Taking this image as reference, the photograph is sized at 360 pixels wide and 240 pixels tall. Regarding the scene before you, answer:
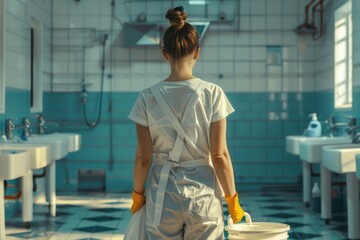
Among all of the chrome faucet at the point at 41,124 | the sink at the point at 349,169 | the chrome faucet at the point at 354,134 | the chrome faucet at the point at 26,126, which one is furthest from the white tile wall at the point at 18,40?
the chrome faucet at the point at 354,134

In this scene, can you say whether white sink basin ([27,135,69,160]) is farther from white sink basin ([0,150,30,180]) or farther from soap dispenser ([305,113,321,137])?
soap dispenser ([305,113,321,137])

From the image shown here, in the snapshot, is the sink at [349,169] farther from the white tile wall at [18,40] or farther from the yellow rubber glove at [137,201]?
the white tile wall at [18,40]

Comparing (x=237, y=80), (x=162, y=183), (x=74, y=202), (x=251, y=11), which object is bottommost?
(x=74, y=202)

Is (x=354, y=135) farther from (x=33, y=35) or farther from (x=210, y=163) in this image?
(x=33, y=35)

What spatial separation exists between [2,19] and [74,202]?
2.17 m

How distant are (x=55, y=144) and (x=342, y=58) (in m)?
2.85

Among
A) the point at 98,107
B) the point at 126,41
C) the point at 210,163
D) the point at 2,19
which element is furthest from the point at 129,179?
the point at 210,163

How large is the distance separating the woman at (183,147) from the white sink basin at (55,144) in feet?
10.5

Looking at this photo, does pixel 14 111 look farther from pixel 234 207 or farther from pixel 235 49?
pixel 234 207

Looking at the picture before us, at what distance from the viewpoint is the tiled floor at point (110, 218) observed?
5.02m

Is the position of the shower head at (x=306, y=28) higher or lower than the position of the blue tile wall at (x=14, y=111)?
higher

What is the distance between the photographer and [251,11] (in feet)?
24.8

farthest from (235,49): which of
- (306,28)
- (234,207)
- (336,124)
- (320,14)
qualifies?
(234,207)

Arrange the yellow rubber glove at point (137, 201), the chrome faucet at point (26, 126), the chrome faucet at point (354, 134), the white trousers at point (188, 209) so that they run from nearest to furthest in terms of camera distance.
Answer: the white trousers at point (188, 209) < the yellow rubber glove at point (137, 201) < the chrome faucet at point (354, 134) < the chrome faucet at point (26, 126)
